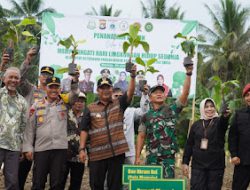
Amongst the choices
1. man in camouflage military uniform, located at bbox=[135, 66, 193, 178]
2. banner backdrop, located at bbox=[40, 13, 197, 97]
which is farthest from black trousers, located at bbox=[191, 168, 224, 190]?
banner backdrop, located at bbox=[40, 13, 197, 97]

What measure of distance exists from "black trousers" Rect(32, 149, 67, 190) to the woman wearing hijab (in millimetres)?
1491

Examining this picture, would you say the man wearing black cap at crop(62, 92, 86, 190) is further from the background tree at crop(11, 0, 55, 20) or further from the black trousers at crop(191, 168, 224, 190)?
the background tree at crop(11, 0, 55, 20)

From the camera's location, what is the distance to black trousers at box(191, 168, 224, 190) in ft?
16.1

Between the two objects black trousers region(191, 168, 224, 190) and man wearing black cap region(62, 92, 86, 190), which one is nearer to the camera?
black trousers region(191, 168, 224, 190)

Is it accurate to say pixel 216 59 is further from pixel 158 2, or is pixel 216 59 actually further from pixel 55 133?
pixel 55 133

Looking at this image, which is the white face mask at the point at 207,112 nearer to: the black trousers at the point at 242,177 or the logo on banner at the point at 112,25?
the black trousers at the point at 242,177

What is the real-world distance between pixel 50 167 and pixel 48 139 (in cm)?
31

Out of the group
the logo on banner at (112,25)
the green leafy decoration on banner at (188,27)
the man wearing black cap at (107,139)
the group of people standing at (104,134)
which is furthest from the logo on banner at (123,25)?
the man wearing black cap at (107,139)

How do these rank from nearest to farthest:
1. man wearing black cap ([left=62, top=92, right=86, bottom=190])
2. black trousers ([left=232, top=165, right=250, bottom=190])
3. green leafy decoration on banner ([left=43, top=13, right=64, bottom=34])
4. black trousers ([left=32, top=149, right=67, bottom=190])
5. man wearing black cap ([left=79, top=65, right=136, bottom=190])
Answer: man wearing black cap ([left=79, top=65, right=136, bottom=190]) < black trousers ([left=32, top=149, right=67, bottom=190]) < black trousers ([left=232, top=165, right=250, bottom=190]) < man wearing black cap ([left=62, top=92, right=86, bottom=190]) < green leafy decoration on banner ([left=43, top=13, right=64, bottom=34])

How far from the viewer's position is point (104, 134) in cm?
464

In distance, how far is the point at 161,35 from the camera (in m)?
8.52

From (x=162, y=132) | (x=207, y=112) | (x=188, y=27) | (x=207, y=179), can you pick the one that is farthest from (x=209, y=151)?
(x=188, y=27)

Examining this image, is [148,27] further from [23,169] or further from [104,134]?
[104,134]

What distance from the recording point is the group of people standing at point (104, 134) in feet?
15.3
